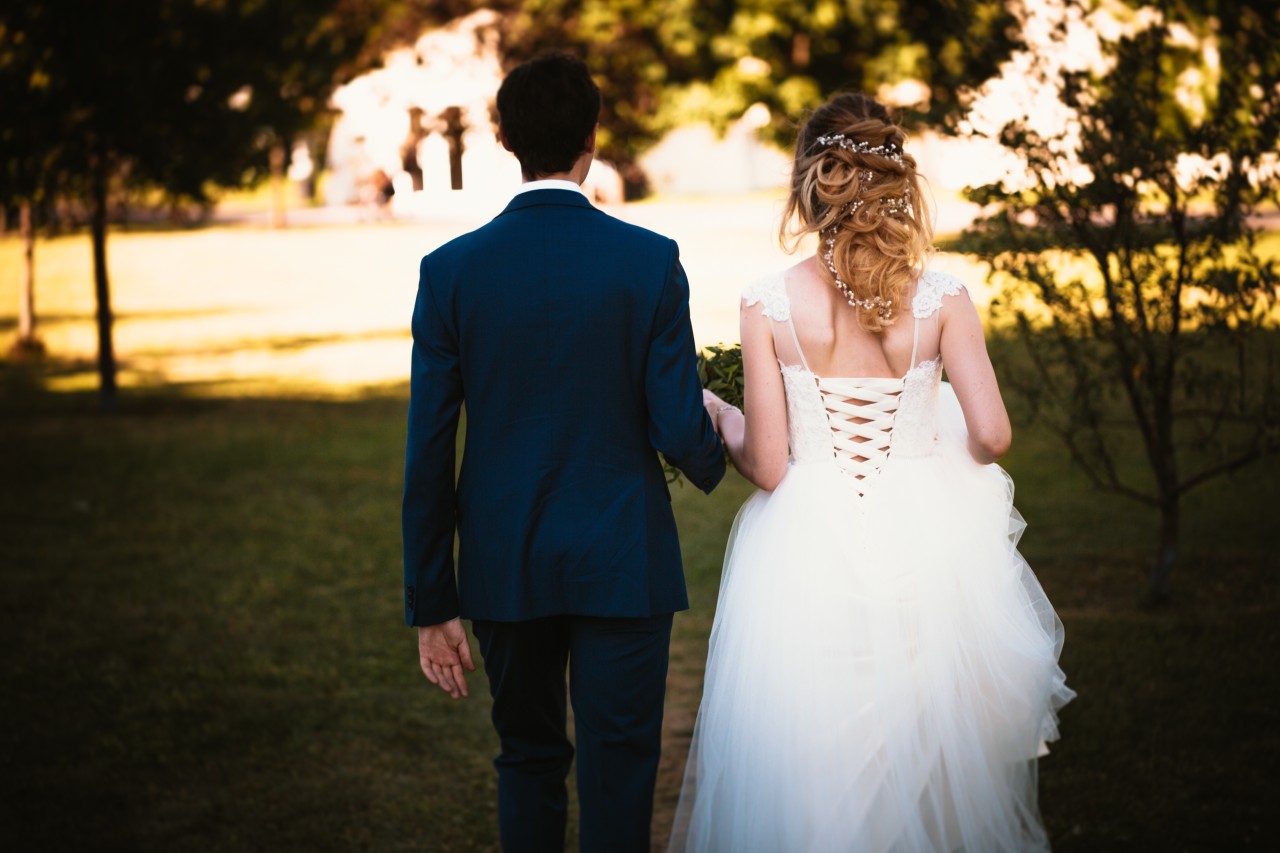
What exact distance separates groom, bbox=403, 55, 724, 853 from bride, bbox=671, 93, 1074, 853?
1.12 ft

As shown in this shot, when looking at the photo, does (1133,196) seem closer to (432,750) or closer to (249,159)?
(432,750)

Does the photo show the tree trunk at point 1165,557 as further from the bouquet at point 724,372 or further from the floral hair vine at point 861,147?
the floral hair vine at point 861,147

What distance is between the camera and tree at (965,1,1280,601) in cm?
586

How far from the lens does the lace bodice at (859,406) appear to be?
3309mm

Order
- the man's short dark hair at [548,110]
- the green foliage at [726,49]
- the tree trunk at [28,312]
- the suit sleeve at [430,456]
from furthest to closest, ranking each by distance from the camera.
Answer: the green foliage at [726,49] → the tree trunk at [28,312] → the suit sleeve at [430,456] → the man's short dark hair at [548,110]

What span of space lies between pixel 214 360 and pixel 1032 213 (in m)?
12.9

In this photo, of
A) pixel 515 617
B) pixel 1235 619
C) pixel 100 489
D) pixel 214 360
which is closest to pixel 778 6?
pixel 214 360

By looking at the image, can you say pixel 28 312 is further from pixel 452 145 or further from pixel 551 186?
pixel 452 145

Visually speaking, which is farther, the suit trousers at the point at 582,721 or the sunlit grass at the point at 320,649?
the sunlit grass at the point at 320,649

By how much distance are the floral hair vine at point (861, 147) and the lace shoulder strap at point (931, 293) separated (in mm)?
329

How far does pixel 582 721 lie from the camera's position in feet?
10.6

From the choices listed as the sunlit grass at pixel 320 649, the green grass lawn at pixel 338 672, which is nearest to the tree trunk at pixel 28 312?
the sunlit grass at pixel 320 649

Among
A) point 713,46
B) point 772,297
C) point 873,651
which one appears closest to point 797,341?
point 772,297

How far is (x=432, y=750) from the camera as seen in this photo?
5.29 meters
